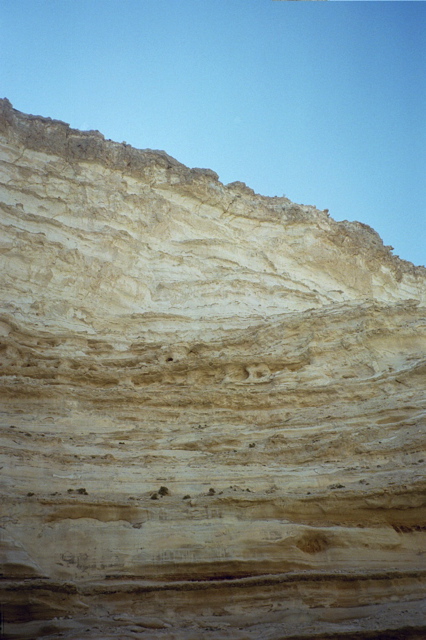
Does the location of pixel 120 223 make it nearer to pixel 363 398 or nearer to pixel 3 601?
pixel 363 398

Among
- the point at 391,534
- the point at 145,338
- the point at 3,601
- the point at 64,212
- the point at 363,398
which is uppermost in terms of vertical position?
the point at 64,212

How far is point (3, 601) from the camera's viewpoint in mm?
5297

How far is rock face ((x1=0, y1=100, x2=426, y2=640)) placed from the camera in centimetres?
581

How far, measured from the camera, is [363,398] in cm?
1007

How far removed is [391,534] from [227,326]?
853 centimetres

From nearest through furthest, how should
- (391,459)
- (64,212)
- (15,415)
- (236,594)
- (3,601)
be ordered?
(3,601) < (236,594) < (391,459) < (15,415) < (64,212)

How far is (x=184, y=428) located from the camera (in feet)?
32.3

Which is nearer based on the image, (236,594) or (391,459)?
(236,594)

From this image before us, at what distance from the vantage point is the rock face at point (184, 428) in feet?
19.1

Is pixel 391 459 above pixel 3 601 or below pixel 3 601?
above

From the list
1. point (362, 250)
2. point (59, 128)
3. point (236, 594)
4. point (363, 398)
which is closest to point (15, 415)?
point (236, 594)

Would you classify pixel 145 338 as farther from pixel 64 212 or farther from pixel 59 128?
pixel 59 128

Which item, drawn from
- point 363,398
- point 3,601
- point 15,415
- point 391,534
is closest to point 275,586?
point 391,534

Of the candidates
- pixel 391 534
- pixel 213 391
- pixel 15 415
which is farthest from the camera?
pixel 213 391
